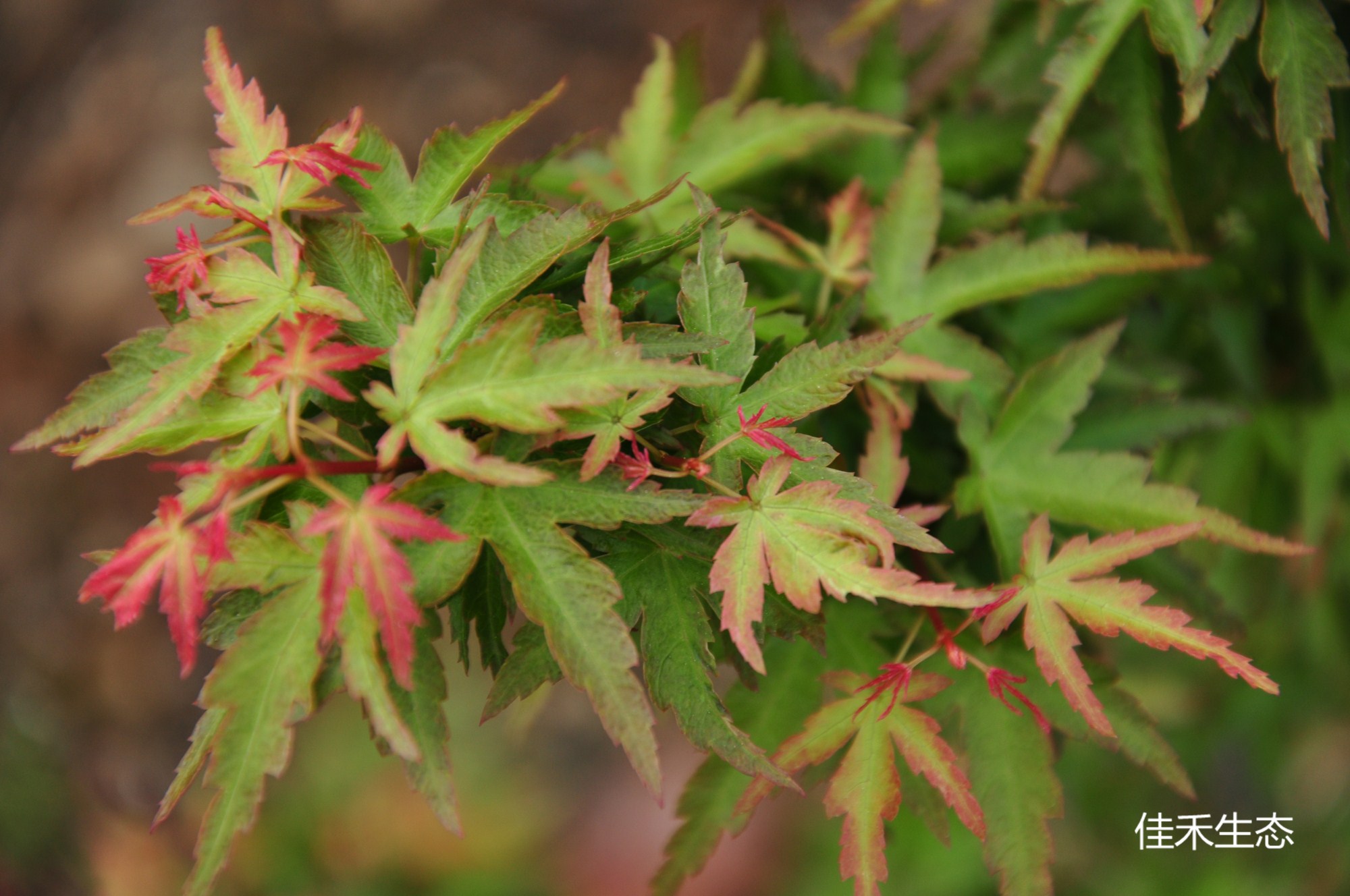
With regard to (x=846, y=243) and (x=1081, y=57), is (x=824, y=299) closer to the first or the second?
(x=846, y=243)

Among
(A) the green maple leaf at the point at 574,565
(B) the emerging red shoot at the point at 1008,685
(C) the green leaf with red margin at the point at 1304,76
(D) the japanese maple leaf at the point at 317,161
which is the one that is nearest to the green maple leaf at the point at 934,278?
(C) the green leaf with red margin at the point at 1304,76

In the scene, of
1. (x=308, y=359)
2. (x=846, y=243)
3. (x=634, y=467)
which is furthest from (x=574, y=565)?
(x=846, y=243)

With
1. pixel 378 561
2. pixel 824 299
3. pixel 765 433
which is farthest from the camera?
pixel 824 299

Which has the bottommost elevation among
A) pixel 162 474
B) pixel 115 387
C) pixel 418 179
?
Answer: pixel 162 474

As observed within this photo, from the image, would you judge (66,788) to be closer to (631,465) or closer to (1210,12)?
(631,465)

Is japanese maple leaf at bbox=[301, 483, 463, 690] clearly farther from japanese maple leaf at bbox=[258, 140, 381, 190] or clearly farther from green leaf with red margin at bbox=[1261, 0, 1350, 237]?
green leaf with red margin at bbox=[1261, 0, 1350, 237]

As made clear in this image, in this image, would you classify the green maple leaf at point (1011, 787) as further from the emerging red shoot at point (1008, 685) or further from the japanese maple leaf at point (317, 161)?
the japanese maple leaf at point (317, 161)
